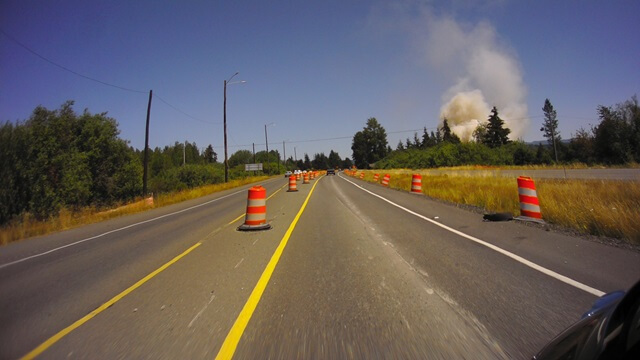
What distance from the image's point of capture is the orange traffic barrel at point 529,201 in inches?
375

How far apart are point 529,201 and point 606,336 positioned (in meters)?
9.57

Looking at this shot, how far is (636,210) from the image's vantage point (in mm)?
8172

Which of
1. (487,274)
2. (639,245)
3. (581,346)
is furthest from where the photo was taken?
(639,245)

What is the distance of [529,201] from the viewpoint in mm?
9633

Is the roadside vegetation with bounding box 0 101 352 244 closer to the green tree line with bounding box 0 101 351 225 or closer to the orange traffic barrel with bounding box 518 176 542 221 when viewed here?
the green tree line with bounding box 0 101 351 225

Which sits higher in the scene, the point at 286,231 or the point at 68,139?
the point at 68,139

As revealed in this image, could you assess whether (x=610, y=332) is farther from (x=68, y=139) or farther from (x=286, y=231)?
(x=68, y=139)

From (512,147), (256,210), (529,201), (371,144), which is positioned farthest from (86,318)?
(371,144)

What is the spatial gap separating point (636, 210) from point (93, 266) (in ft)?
39.6

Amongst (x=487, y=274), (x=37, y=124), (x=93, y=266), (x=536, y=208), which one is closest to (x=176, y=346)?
(x=487, y=274)

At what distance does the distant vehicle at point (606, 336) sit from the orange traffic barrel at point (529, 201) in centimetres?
894

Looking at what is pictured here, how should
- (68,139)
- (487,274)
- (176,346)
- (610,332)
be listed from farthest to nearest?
1. (68,139)
2. (487,274)
3. (176,346)
4. (610,332)

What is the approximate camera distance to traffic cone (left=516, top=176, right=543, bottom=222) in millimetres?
9531

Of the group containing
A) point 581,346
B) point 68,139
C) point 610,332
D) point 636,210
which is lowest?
point 636,210
